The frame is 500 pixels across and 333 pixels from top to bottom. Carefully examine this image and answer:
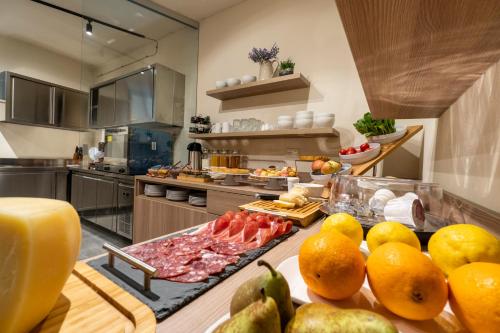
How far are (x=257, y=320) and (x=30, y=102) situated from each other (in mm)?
4752

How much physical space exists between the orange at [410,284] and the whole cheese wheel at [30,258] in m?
0.44

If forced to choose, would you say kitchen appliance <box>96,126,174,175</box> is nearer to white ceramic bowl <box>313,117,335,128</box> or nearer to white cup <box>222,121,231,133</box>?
white cup <box>222,121,231,133</box>

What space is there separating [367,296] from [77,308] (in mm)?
460

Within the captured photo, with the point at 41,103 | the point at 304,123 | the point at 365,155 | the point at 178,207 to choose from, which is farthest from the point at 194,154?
the point at 41,103

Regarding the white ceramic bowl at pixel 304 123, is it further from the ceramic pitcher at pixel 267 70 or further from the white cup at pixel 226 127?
the white cup at pixel 226 127

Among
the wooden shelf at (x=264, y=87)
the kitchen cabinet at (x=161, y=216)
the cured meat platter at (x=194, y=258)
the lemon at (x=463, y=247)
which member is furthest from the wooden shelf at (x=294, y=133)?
the lemon at (x=463, y=247)

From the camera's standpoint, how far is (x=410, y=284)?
0.29m

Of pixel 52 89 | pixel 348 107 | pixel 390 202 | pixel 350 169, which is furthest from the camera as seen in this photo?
pixel 52 89

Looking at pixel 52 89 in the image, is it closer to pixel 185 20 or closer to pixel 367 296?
pixel 185 20

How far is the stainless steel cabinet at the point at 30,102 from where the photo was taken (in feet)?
11.1

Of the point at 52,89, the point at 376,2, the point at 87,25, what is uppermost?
the point at 87,25

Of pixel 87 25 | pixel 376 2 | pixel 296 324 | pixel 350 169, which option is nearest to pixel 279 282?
pixel 296 324

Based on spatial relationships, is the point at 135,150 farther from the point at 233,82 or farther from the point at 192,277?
the point at 192,277

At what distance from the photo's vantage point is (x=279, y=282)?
0.26 meters
